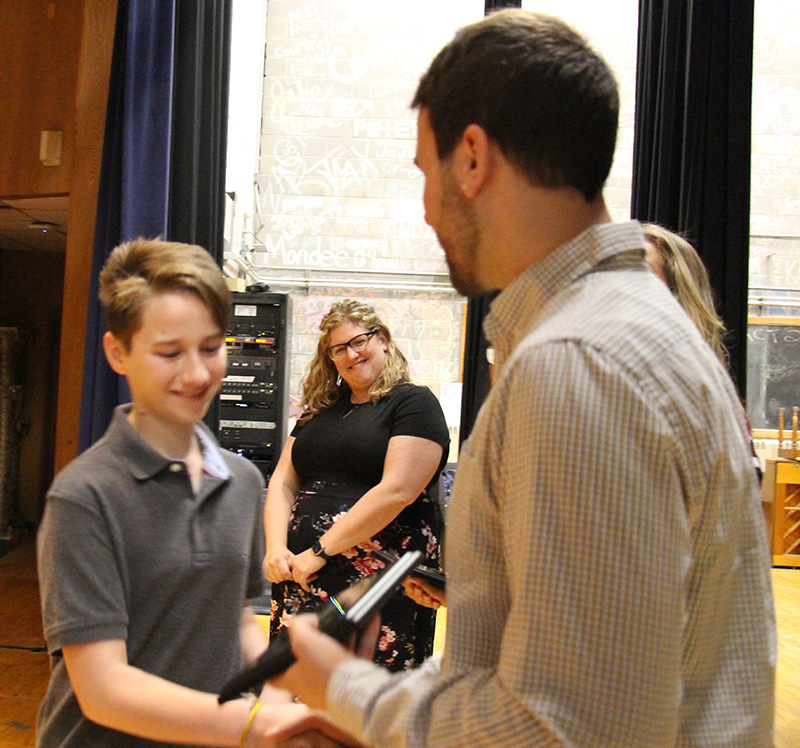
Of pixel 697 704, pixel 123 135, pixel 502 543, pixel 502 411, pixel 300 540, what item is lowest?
pixel 300 540

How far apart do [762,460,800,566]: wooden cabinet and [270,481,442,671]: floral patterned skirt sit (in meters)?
5.77

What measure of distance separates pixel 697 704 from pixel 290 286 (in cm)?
823

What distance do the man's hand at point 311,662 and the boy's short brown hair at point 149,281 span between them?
50 cm

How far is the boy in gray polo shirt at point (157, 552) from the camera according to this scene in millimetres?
950

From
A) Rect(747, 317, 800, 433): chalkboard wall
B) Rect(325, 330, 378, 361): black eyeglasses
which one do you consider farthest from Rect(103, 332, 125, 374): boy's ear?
Rect(747, 317, 800, 433): chalkboard wall

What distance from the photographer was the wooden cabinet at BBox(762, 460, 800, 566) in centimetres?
733

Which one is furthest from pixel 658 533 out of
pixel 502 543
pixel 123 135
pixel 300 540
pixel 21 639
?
pixel 21 639

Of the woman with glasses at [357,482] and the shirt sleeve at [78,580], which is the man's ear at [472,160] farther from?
the woman with glasses at [357,482]

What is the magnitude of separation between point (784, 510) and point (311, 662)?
759cm

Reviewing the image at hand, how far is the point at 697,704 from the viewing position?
0.71 metres

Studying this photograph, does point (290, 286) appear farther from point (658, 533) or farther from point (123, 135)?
point (658, 533)

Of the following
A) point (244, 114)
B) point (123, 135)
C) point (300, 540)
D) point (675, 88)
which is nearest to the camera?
point (300, 540)

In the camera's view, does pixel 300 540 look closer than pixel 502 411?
No

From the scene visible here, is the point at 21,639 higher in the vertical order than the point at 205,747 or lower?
lower
